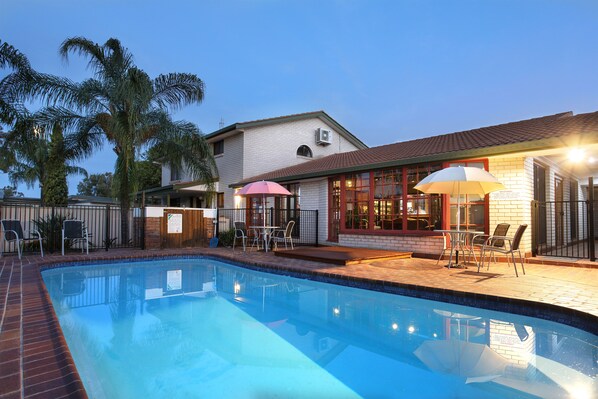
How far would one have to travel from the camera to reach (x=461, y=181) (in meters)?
6.86

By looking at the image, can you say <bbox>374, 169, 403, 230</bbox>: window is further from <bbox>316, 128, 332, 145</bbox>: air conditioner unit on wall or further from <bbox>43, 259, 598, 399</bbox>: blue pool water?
<bbox>316, 128, 332, 145</bbox>: air conditioner unit on wall

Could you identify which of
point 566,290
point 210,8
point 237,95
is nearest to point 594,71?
point 210,8

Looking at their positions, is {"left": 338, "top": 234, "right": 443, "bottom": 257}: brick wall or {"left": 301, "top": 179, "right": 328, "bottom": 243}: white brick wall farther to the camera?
{"left": 301, "top": 179, "right": 328, "bottom": 243}: white brick wall

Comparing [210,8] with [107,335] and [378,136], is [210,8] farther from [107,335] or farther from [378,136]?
[378,136]

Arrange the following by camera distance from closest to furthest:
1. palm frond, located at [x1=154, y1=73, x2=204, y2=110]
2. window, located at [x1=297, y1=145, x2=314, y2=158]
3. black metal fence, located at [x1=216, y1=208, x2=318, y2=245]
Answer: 1. palm frond, located at [x1=154, y1=73, x2=204, y2=110]
2. black metal fence, located at [x1=216, y1=208, x2=318, y2=245]
3. window, located at [x1=297, y1=145, x2=314, y2=158]

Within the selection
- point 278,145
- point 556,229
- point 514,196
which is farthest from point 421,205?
point 278,145

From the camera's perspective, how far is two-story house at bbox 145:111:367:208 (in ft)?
53.1

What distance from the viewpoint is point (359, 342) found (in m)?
4.06

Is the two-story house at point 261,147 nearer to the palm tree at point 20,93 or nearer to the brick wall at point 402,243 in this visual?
the palm tree at point 20,93

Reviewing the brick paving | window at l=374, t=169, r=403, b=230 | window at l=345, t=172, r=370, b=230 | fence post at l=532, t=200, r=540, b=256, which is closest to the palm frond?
the brick paving

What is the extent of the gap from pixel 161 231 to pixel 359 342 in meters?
9.36

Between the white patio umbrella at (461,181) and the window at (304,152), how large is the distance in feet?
37.1

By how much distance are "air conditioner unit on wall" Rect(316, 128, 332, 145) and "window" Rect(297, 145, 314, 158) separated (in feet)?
2.28

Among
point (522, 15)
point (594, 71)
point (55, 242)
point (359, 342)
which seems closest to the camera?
point (359, 342)
